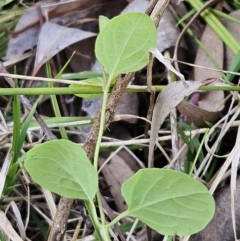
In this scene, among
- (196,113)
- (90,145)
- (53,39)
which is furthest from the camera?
(53,39)

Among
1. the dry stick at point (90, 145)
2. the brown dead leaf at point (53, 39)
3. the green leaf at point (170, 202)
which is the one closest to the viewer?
the green leaf at point (170, 202)

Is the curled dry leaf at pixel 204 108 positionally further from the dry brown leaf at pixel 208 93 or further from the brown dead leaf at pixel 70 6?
the brown dead leaf at pixel 70 6

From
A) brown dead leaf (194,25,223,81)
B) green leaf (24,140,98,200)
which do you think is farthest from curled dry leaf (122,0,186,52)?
green leaf (24,140,98,200)

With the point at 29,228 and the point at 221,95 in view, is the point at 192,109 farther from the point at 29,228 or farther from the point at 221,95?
the point at 29,228

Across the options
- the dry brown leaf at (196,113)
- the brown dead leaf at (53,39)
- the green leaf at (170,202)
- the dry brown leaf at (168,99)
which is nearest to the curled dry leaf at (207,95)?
the dry brown leaf at (196,113)

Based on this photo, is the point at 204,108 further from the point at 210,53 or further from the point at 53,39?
the point at 53,39

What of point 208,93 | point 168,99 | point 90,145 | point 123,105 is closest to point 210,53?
point 208,93
